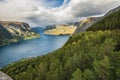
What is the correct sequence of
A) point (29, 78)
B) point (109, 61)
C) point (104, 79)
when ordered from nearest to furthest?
point (104, 79) < point (109, 61) < point (29, 78)

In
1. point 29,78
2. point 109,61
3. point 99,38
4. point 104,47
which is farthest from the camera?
point 99,38

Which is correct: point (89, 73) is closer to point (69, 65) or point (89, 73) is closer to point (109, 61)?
point (109, 61)

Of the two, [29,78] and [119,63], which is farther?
[29,78]

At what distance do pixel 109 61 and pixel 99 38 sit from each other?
42.8 metres

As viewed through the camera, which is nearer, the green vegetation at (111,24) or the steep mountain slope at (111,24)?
the green vegetation at (111,24)

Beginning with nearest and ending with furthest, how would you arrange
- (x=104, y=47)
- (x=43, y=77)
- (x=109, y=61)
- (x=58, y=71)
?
(x=109, y=61), (x=104, y=47), (x=58, y=71), (x=43, y=77)

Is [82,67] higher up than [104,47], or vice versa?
[104,47]

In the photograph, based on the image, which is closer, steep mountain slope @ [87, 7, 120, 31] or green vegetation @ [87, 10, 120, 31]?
green vegetation @ [87, 10, 120, 31]

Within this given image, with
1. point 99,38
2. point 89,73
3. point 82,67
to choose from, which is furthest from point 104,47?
point 99,38

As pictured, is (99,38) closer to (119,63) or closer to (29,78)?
(29,78)

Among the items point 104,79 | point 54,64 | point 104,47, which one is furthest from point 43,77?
point 104,79

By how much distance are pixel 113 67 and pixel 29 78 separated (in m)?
44.7

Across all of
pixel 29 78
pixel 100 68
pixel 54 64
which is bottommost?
pixel 29 78

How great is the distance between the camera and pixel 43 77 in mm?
76125
